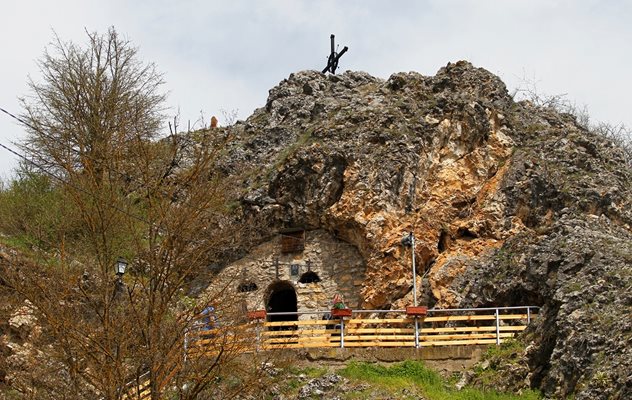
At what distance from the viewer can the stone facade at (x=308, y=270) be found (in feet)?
78.4

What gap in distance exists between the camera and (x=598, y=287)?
1845cm

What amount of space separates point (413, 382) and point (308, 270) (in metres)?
6.27

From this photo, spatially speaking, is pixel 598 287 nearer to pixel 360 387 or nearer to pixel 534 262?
pixel 534 262

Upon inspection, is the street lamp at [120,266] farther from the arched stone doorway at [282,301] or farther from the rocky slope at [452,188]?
the arched stone doorway at [282,301]

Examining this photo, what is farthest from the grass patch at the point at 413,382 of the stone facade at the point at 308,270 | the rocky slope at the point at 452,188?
the stone facade at the point at 308,270

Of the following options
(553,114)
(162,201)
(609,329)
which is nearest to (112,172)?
(162,201)

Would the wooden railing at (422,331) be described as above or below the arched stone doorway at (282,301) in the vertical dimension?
below

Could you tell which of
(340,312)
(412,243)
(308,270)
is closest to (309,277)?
(308,270)

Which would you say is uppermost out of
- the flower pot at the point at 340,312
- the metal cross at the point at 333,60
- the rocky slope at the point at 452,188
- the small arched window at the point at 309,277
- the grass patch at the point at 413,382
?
the metal cross at the point at 333,60

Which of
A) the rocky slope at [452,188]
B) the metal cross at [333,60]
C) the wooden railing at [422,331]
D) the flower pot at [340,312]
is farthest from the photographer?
the metal cross at [333,60]

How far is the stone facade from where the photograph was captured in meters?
23.9

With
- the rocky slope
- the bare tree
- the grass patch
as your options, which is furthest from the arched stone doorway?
the bare tree

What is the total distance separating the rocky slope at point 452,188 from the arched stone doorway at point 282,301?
6.20 feet

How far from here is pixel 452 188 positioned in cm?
2450
